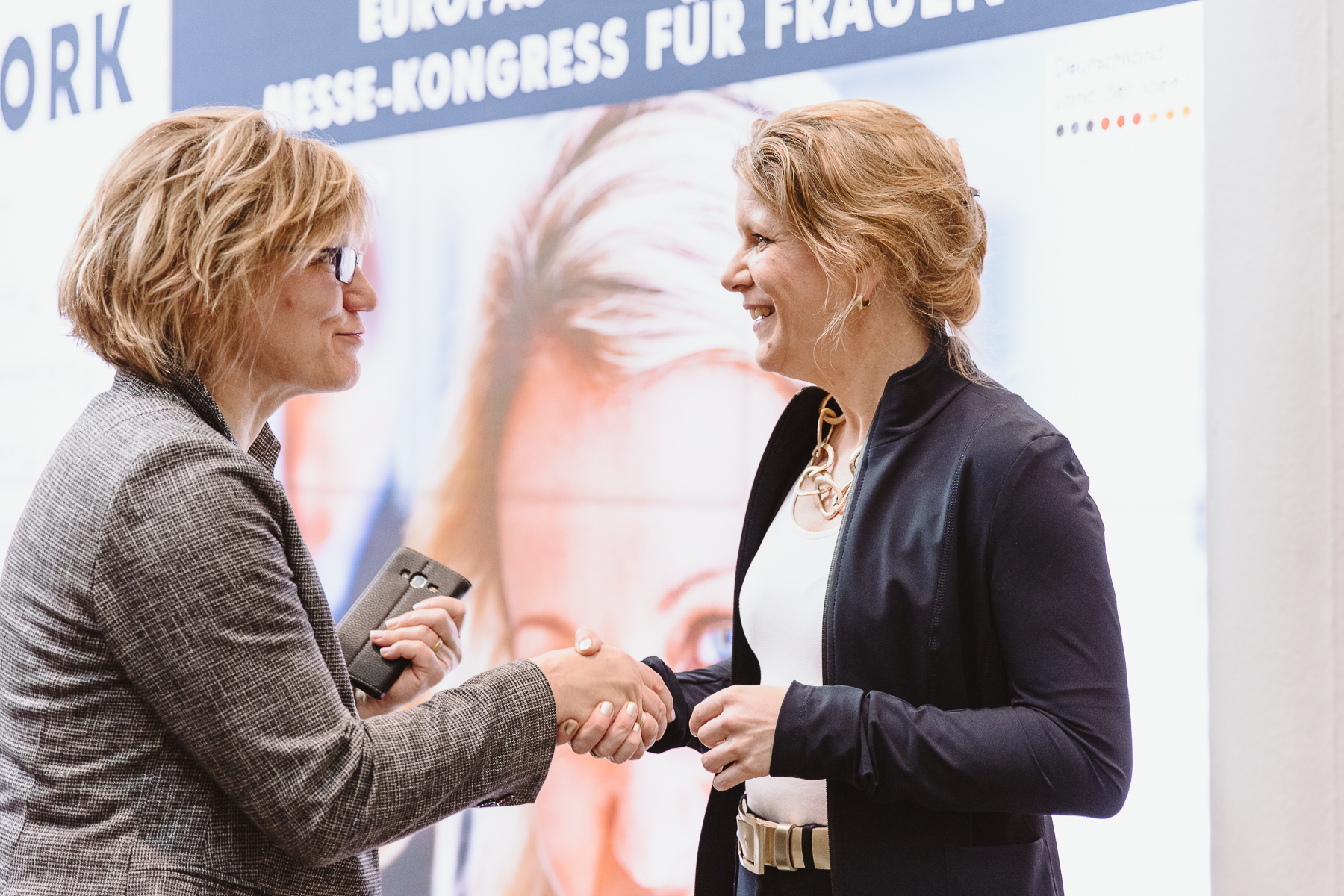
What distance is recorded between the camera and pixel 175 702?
45.1 inches

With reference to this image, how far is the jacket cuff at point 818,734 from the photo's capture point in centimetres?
142

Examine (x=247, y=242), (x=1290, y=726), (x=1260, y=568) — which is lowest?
(x=1290, y=726)

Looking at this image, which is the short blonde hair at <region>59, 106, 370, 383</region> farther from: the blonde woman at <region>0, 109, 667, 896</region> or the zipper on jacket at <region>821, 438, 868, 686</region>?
the zipper on jacket at <region>821, 438, 868, 686</region>

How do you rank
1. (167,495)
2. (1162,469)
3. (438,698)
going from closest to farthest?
(167,495) < (438,698) < (1162,469)

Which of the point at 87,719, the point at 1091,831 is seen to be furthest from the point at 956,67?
the point at 87,719

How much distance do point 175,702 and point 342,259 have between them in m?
0.62

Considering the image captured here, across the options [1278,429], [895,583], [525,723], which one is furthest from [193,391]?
[1278,429]

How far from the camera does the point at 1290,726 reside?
2.66 feet

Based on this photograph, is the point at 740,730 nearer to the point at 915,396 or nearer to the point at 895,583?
the point at 895,583

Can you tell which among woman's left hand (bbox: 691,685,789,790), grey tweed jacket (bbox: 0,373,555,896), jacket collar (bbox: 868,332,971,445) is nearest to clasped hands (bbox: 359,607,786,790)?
woman's left hand (bbox: 691,685,789,790)

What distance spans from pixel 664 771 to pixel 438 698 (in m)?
1.70

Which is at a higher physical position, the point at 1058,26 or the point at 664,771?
the point at 1058,26

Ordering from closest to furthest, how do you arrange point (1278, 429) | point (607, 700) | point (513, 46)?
point (1278, 429) < point (607, 700) < point (513, 46)

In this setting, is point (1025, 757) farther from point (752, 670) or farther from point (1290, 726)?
point (1290, 726)
